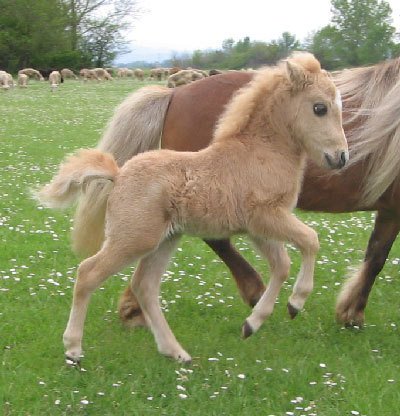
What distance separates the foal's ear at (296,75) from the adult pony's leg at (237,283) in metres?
1.84

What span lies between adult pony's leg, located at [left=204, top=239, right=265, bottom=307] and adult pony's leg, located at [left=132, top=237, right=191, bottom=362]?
1.07 meters

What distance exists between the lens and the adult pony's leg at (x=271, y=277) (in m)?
4.39

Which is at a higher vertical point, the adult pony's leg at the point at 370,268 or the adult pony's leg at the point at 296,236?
the adult pony's leg at the point at 296,236

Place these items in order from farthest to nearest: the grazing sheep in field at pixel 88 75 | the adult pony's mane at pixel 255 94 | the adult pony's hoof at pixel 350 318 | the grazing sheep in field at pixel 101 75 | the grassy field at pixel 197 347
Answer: the grazing sheep in field at pixel 101 75 → the grazing sheep in field at pixel 88 75 → the adult pony's hoof at pixel 350 318 → the adult pony's mane at pixel 255 94 → the grassy field at pixel 197 347

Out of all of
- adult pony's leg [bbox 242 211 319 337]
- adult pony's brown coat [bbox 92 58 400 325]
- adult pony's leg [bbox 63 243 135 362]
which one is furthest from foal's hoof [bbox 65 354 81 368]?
adult pony's leg [bbox 242 211 319 337]

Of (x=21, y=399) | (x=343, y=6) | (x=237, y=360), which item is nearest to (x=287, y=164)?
(x=237, y=360)

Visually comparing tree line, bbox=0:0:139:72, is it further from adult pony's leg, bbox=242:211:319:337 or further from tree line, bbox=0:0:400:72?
adult pony's leg, bbox=242:211:319:337

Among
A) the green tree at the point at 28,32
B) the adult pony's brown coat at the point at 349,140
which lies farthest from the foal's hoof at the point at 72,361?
the green tree at the point at 28,32

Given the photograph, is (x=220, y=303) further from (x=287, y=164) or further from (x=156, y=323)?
(x=287, y=164)

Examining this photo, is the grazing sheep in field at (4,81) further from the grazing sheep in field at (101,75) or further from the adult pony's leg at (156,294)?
the adult pony's leg at (156,294)

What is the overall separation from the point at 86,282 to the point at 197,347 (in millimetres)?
1076

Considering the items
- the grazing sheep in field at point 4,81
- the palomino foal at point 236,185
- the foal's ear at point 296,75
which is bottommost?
the grazing sheep in field at point 4,81

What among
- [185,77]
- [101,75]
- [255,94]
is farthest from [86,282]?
[101,75]

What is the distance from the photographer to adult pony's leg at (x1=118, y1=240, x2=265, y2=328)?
5.46 meters
